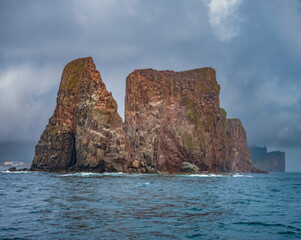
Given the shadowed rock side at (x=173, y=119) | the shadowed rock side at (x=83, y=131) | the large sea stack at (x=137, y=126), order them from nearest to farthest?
the shadowed rock side at (x=83, y=131)
the large sea stack at (x=137, y=126)
the shadowed rock side at (x=173, y=119)

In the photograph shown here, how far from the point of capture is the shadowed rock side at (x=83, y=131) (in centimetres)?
8862

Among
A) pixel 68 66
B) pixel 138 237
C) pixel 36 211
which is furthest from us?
pixel 68 66

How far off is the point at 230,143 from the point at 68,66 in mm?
126341

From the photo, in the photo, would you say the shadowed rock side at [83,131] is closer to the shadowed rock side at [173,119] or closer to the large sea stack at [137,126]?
the large sea stack at [137,126]

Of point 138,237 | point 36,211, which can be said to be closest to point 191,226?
point 138,237

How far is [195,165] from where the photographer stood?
112 m

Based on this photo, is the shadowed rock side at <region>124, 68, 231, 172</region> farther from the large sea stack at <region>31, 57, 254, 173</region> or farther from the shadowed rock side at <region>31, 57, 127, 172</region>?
the shadowed rock side at <region>31, 57, 127, 172</region>

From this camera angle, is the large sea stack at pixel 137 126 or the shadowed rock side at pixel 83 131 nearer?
the shadowed rock side at pixel 83 131

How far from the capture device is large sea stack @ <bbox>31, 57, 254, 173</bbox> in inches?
3568

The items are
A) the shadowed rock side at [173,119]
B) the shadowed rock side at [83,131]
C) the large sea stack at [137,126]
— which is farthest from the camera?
the shadowed rock side at [173,119]

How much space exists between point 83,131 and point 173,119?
38.2 m

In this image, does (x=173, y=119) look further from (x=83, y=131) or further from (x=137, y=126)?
(x=83, y=131)

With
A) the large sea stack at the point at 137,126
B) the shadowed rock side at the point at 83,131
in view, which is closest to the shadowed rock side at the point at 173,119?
the large sea stack at the point at 137,126

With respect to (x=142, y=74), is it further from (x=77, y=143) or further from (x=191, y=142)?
(x=77, y=143)
